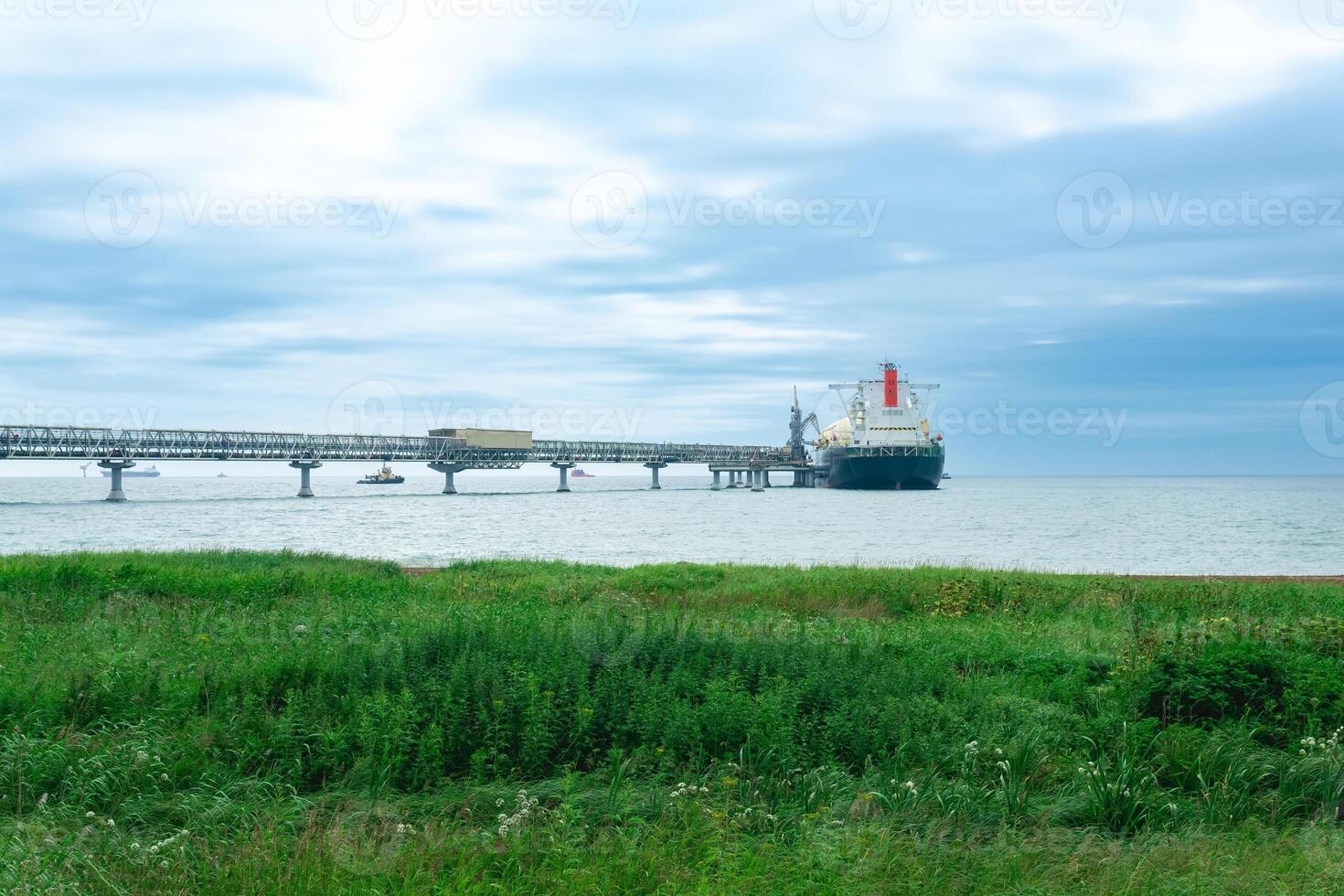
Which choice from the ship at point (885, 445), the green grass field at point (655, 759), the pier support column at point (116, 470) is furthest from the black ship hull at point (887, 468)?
the green grass field at point (655, 759)

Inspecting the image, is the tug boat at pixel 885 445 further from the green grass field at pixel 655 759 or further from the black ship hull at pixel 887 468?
the green grass field at pixel 655 759

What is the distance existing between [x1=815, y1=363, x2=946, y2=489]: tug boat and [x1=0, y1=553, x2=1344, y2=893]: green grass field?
12525 centimetres

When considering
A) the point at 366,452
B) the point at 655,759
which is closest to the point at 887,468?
the point at 366,452

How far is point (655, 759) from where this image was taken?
8.41 metres

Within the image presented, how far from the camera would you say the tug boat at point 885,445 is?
137 meters

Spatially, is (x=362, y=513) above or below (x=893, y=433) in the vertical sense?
below

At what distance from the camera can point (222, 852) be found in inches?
246

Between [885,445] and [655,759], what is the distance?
438ft

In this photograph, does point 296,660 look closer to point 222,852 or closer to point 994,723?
point 222,852

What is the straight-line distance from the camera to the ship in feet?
449

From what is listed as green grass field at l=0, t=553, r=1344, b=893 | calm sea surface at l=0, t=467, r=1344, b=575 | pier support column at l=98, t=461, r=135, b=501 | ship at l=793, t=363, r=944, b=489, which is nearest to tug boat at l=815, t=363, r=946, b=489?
ship at l=793, t=363, r=944, b=489

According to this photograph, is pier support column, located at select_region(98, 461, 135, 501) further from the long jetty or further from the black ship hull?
the black ship hull

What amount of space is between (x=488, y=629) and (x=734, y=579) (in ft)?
47.4

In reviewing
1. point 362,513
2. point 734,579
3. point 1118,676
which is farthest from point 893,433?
point 1118,676
